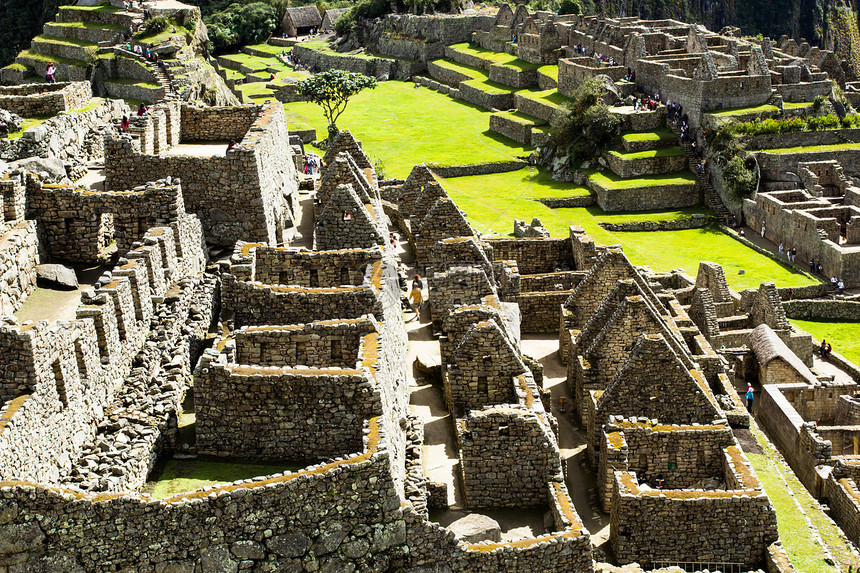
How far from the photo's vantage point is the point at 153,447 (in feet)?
57.4

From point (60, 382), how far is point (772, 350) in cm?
2653

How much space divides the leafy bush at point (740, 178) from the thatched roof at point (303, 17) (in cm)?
7321

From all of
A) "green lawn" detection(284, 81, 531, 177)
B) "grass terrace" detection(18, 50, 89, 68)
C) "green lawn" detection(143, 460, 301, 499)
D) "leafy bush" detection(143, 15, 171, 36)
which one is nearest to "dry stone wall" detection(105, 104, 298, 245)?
"green lawn" detection(143, 460, 301, 499)

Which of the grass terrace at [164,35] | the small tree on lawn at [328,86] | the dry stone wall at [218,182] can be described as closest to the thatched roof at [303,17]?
the small tree on lawn at [328,86]

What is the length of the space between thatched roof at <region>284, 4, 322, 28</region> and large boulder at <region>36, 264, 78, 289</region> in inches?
4415

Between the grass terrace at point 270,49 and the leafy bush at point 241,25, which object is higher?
the leafy bush at point 241,25

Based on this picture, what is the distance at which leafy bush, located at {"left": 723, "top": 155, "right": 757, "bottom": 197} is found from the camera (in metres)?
67.7

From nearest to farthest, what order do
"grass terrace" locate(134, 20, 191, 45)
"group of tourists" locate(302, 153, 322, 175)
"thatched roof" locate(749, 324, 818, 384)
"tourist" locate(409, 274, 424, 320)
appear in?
"tourist" locate(409, 274, 424, 320), "thatched roof" locate(749, 324, 818, 384), "group of tourists" locate(302, 153, 322, 175), "grass terrace" locate(134, 20, 191, 45)

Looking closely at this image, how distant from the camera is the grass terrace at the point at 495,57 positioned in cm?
9944

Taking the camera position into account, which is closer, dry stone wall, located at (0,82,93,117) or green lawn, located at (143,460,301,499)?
green lawn, located at (143,460,301,499)

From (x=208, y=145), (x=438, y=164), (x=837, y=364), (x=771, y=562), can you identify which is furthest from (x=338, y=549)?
(x=438, y=164)

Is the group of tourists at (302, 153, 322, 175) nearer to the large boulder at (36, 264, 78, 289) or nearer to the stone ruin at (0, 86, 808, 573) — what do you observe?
the stone ruin at (0, 86, 808, 573)

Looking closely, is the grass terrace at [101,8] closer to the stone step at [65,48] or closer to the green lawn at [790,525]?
the stone step at [65,48]

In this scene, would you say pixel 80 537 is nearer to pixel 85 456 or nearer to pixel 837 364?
pixel 85 456
